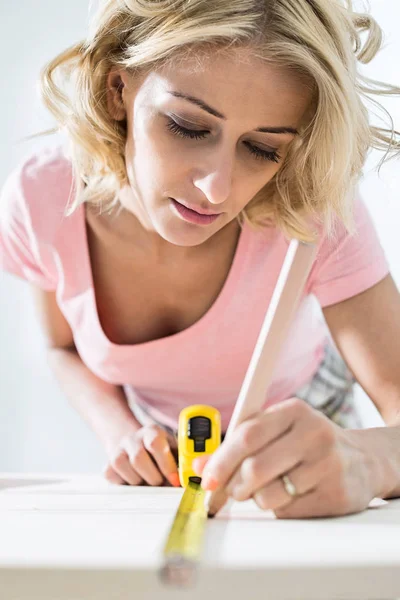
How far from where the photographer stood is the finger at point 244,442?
62 centimetres

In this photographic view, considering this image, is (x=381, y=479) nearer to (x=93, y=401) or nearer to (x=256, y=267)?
(x=256, y=267)

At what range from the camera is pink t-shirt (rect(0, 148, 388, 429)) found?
3.52ft

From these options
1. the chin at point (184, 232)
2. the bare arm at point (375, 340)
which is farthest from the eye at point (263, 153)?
the bare arm at point (375, 340)

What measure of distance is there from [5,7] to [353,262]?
5.39 feet

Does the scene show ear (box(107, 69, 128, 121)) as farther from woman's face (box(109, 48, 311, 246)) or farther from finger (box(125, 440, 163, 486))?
finger (box(125, 440, 163, 486))

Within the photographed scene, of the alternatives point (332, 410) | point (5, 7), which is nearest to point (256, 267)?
point (332, 410)

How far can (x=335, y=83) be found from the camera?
0.86 metres

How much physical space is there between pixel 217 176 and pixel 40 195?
415 millimetres

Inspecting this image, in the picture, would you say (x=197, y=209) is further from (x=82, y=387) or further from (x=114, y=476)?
(x=82, y=387)

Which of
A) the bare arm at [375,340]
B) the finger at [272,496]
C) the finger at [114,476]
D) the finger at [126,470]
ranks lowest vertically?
the finger at [114,476]

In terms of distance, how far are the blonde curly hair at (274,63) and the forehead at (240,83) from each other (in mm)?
12

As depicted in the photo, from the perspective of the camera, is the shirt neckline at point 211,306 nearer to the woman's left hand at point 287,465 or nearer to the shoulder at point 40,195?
the shoulder at point 40,195

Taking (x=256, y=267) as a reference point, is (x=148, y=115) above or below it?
above

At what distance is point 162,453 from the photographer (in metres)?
0.91
